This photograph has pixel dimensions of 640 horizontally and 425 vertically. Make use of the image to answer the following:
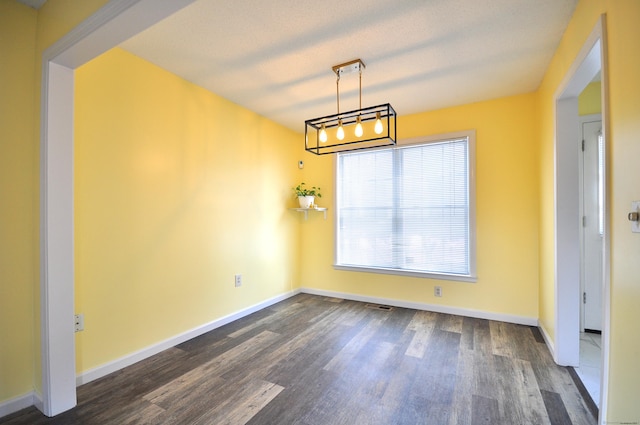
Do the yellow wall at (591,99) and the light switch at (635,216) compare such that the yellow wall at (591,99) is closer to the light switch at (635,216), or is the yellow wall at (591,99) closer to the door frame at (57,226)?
the light switch at (635,216)

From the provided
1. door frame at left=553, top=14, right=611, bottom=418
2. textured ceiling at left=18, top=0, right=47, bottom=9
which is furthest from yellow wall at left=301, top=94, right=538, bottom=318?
textured ceiling at left=18, top=0, right=47, bottom=9

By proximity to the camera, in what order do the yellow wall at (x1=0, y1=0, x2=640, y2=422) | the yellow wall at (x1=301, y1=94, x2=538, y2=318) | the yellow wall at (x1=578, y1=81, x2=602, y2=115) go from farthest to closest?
the yellow wall at (x1=301, y1=94, x2=538, y2=318) < the yellow wall at (x1=578, y1=81, x2=602, y2=115) < the yellow wall at (x1=0, y1=0, x2=640, y2=422)

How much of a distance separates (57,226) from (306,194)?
2.90 m

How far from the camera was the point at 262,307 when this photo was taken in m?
3.70

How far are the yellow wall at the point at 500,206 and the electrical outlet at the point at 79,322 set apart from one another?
11.1 feet

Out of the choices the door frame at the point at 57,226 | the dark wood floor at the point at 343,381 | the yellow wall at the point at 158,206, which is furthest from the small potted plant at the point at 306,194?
the door frame at the point at 57,226

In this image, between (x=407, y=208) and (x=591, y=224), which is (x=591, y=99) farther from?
(x=407, y=208)

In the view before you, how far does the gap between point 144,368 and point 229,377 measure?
29.1 inches

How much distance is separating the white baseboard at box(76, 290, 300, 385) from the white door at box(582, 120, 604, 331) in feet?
12.1

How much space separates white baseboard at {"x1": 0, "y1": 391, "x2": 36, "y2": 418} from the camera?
172cm

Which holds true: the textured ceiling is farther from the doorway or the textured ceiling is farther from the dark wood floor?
the doorway

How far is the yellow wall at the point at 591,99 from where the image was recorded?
284 centimetres

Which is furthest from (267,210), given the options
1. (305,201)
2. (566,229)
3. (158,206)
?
(566,229)

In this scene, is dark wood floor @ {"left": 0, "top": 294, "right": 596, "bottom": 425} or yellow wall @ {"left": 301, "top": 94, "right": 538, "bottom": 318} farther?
yellow wall @ {"left": 301, "top": 94, "right": 538, "bottom": 318}
